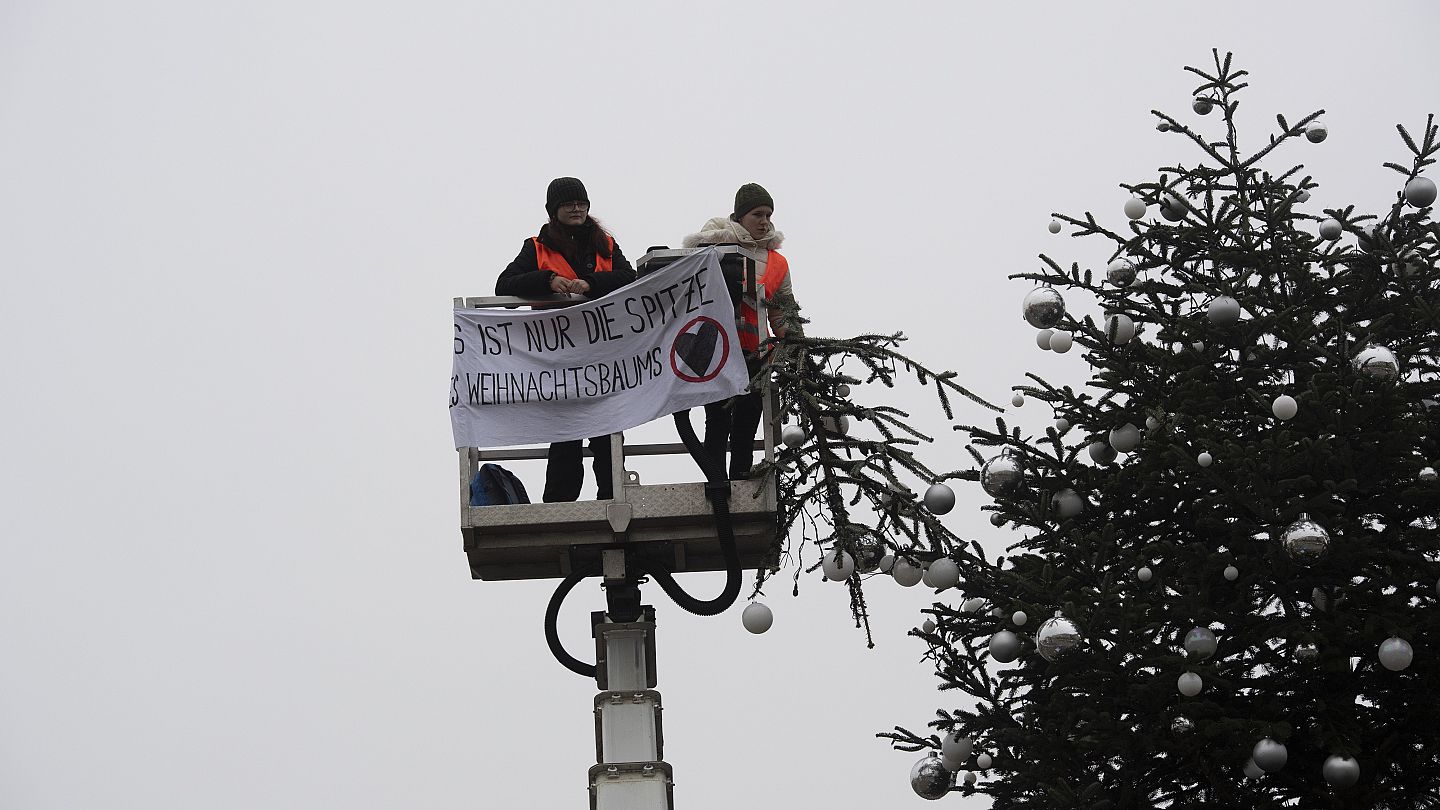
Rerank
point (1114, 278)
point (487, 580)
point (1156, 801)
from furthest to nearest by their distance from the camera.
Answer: point (487, 580) → point (1114, 278) → point (1156, 801)

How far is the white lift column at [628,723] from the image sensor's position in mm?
11445

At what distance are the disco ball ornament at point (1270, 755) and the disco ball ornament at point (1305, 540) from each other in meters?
0.82

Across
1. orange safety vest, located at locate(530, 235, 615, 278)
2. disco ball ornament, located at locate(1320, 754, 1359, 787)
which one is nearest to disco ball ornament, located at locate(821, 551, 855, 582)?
orange safety vest, located at locate(530, 235, 615, 278)

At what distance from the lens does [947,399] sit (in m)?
11.1

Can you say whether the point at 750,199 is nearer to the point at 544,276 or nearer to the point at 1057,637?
the point at 544,276

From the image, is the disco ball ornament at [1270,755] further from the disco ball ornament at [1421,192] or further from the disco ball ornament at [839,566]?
the disco ball ornament at [1421,192]

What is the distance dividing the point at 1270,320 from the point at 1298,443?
743 mm

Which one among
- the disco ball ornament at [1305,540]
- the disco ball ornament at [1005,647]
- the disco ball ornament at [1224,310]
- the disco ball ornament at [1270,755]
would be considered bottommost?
the disco ball ornament at [1270,755]

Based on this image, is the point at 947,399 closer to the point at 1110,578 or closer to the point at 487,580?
the point at 1110,578

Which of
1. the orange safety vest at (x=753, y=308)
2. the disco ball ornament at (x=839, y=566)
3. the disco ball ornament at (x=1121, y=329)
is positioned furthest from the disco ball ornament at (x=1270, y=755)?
the orange safety vest at (x=753, y=308)

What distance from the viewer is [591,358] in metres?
11.9

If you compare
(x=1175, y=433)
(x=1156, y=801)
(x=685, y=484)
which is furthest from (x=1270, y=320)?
(x=685, y=484)

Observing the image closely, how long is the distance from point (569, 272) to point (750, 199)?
1.09 meters

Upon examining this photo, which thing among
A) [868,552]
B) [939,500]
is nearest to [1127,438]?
[939,500]
